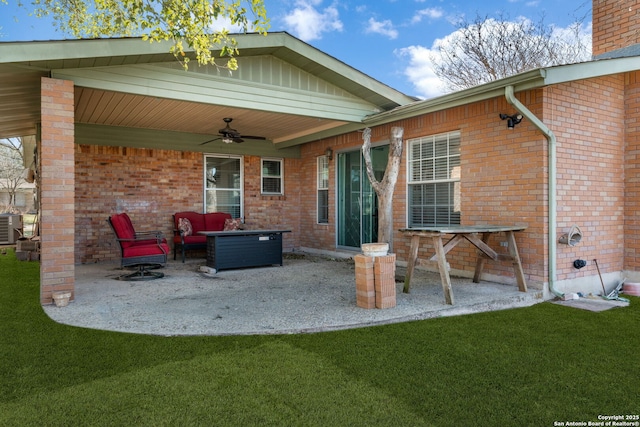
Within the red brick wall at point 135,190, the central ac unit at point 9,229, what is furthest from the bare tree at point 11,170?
the red brick wall at point 135,190

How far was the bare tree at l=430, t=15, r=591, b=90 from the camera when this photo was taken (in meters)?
16.2

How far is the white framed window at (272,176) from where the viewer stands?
10352mm

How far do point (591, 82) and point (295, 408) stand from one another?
19.2ft

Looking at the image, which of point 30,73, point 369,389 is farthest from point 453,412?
point 30,73

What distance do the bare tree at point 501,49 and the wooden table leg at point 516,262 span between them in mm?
13320

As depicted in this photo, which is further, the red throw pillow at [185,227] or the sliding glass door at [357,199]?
the red throw pillow at [185,227]

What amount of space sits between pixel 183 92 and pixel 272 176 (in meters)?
4.69

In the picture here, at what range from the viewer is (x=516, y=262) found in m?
5.10

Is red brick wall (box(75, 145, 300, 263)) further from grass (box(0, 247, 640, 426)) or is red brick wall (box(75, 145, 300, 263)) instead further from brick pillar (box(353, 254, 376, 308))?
brick pillar (box(353, 254, 376, 308))

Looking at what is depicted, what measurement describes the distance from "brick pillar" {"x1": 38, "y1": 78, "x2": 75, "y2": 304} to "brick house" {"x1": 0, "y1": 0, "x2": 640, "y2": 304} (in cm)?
1

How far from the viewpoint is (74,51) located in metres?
4.66

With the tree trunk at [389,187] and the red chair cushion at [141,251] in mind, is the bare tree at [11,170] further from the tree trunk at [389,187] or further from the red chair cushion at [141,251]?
the tree trunk at [389,187]

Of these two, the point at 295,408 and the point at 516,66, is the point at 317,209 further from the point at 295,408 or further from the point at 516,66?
the point at 516,66

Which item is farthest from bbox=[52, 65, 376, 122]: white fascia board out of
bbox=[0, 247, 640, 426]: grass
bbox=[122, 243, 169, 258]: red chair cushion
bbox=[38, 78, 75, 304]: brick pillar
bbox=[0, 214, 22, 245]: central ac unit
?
bbox=[0, 214, 22, 245]: central ac unit
